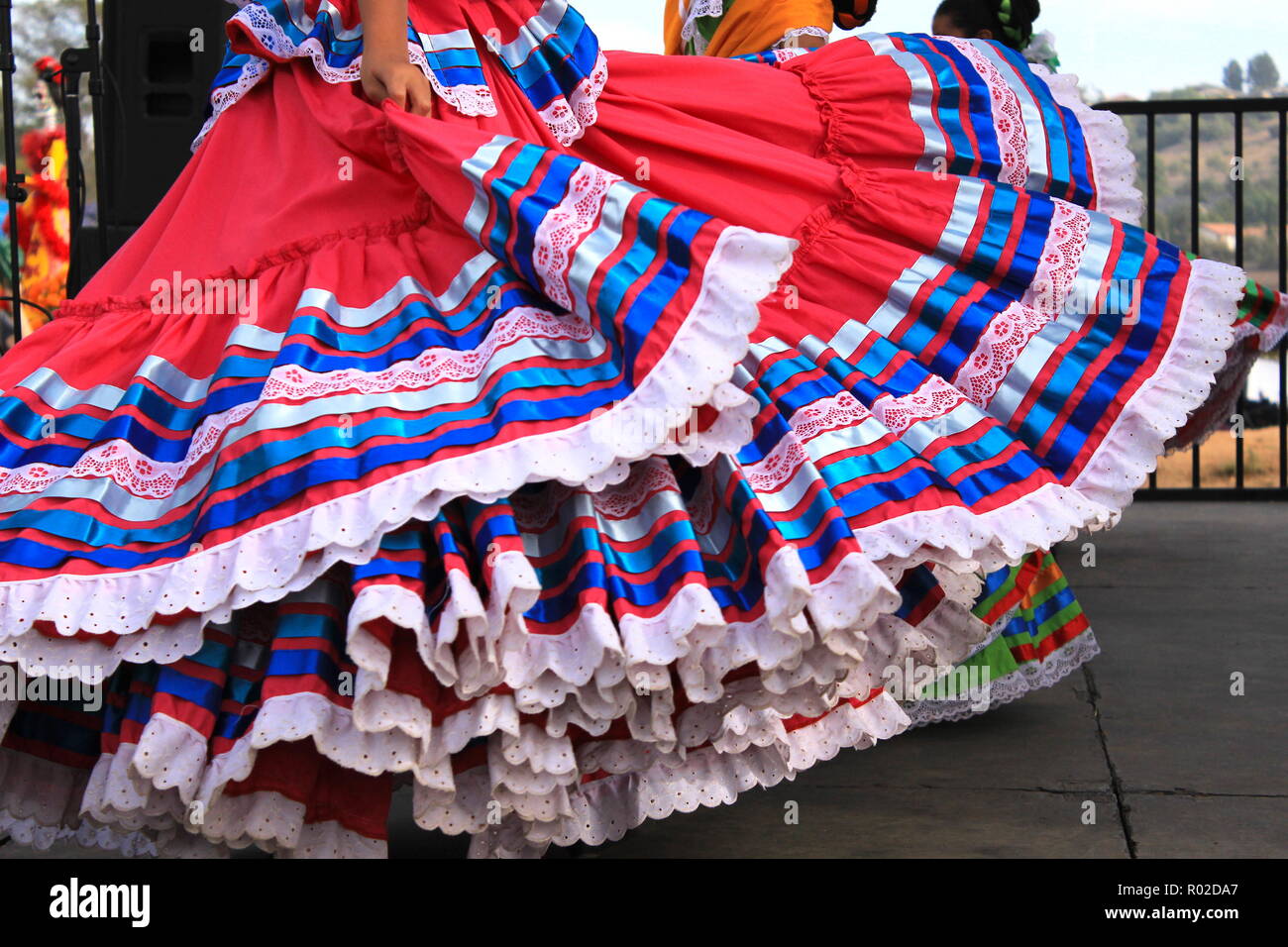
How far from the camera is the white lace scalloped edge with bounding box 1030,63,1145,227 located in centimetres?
261

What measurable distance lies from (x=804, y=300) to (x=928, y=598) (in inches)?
20.5

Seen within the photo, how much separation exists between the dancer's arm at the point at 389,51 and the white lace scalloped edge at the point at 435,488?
1.92 ft

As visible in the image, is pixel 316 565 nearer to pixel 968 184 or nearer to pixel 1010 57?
pixel 968 184

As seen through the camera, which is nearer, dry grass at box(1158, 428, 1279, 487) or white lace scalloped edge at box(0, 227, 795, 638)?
white lace scalloped edge at box(0, 227, 795, 638)

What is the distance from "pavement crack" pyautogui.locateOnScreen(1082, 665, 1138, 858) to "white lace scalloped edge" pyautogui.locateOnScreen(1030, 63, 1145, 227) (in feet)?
3.27

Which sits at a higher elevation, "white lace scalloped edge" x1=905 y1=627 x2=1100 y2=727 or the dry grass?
"white lace scalloped edge" x1=905 y1=627 x2=1100 y2=727

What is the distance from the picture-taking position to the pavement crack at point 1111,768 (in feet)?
7.49

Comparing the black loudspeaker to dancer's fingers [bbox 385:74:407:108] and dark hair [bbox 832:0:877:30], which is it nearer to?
dark hair [bbox 832:0:877:30]

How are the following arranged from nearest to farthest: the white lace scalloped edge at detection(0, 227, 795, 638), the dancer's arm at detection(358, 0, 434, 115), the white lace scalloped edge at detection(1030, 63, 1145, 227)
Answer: the white lace scalloped edge at detection(0, 227, 795, 638)
the dancer's arm at detection(358, 0, 434, 115)
the white lace scalloped edge at detection(1030, 63, 1145, 227)

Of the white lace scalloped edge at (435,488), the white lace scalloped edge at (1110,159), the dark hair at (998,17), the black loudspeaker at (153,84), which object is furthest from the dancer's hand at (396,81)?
the black loudspeaker at (153,84)

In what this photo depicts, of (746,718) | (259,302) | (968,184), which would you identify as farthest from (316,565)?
(968,184)

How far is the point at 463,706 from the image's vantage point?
5.90ft

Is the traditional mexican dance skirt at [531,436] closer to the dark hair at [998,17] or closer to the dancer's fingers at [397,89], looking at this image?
the dancer's fingers at [397,89]

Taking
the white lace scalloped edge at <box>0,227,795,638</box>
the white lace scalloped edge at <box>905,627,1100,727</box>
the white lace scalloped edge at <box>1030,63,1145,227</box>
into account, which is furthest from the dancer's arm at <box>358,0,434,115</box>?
the white lace scalloped edge at <box>905,627,1100,727</box>
